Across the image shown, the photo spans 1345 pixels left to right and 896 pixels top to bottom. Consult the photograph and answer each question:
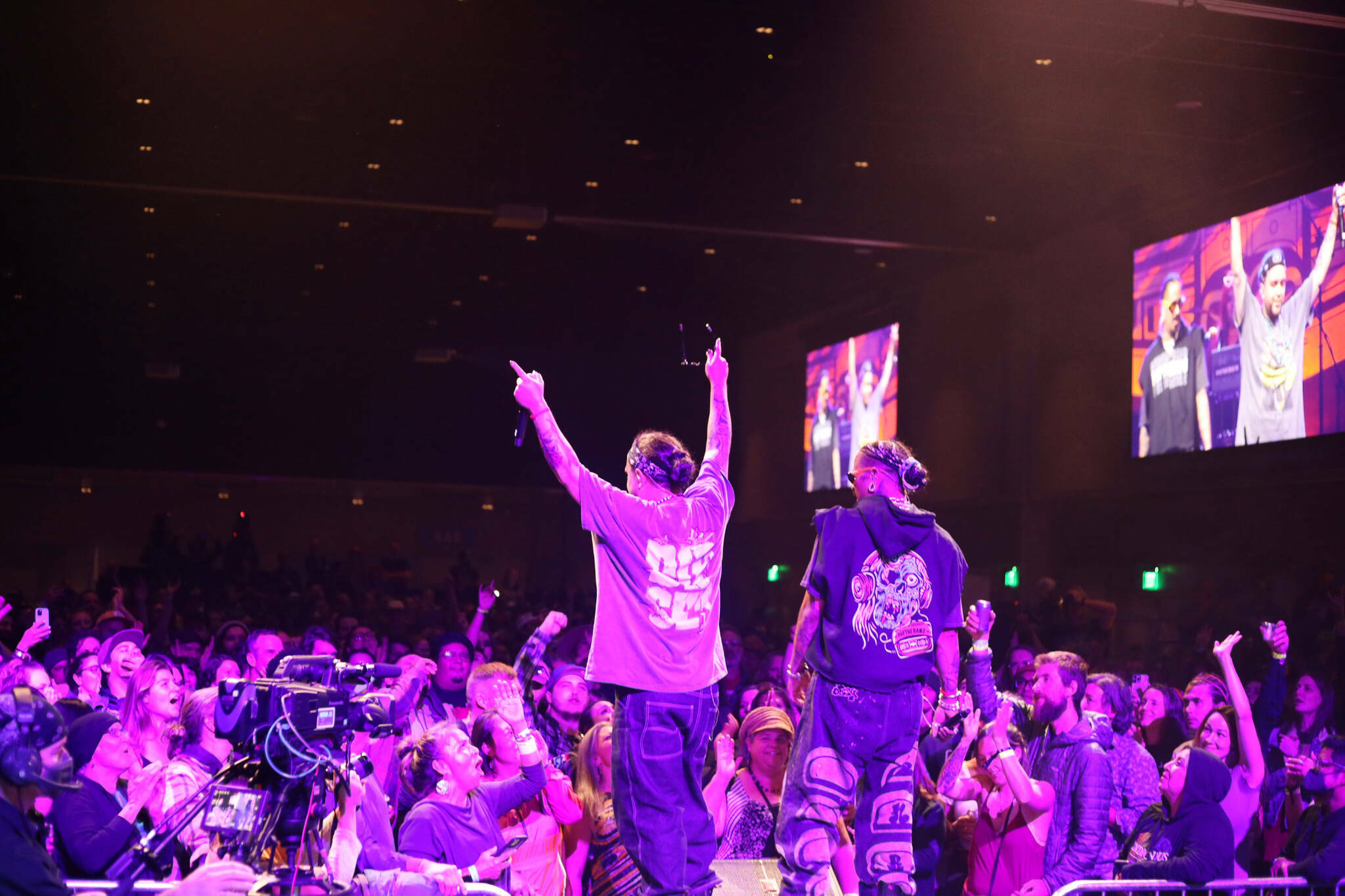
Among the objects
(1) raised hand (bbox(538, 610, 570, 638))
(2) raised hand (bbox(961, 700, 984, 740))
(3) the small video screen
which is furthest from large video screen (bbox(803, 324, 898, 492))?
(3) the small video screen

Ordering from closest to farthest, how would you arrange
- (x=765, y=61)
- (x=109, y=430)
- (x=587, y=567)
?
(x=765, y=61) < (x=109, y=430) < (x=587, y=567)

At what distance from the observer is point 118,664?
6406 mm

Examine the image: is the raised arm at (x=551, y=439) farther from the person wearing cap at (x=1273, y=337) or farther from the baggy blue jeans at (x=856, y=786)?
the person wearing cap at (x=1273, y=337)

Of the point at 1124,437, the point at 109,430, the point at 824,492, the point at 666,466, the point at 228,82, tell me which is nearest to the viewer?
the point at 666,466

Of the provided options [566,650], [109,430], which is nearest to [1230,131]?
[566,650]

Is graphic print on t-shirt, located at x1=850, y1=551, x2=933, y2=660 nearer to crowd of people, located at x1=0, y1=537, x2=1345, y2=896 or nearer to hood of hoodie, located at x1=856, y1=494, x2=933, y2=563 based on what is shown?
hood of hoodie, located at x1=856, y1=494, x2=933, y2=563

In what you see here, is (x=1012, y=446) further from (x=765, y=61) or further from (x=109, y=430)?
(x=109, y=430)

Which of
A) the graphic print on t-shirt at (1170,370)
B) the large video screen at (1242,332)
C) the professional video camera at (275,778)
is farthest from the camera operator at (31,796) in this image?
the graphic print on t-shirt at (1170,370)

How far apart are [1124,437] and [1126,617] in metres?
1.70

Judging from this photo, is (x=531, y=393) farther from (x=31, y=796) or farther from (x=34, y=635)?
(x=34, y=635)

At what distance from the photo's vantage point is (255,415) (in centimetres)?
1919

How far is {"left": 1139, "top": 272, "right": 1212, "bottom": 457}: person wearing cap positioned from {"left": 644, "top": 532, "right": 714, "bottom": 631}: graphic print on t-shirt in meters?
7.77

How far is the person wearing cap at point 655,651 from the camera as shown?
3283 mm

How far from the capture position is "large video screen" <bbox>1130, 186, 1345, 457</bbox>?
8883 mm
